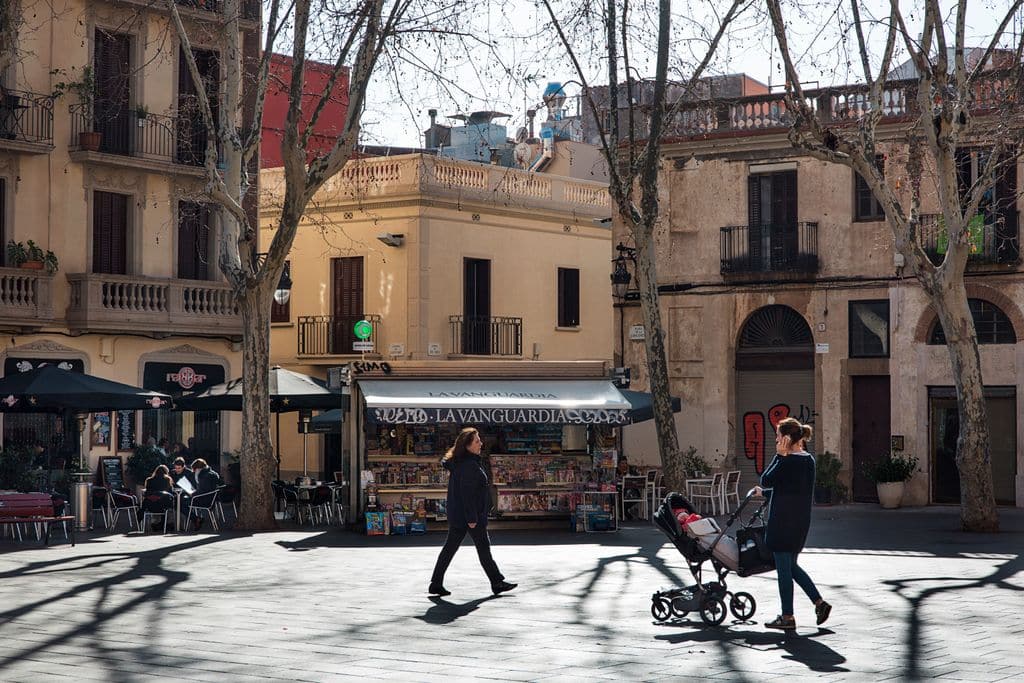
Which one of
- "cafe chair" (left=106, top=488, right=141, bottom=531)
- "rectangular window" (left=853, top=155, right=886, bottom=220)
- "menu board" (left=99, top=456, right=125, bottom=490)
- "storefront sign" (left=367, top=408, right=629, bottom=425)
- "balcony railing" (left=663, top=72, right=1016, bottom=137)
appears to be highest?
"balcony railing" (left=663, top=72, right=1016, bottom=137)

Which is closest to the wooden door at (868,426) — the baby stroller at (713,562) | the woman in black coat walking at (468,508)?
the woman in black coat walking at (468,508)

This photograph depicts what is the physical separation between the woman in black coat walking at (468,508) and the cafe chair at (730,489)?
1332 centimetres

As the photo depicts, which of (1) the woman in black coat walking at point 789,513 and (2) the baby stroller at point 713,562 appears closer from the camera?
(1) the woman in black coat walking at point 789,513

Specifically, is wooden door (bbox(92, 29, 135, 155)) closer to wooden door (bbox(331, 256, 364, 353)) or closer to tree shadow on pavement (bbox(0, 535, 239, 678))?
wooden door (bbox(331, 256, 364, 353))

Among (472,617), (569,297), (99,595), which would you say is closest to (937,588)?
(472,617)

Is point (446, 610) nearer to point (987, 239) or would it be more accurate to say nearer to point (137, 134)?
point (987, 239)

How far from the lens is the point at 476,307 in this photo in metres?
38.9

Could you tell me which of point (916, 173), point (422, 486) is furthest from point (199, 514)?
point (916, 173)

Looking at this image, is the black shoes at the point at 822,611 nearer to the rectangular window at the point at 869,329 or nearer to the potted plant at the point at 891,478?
the potted plant at the point at 891,478

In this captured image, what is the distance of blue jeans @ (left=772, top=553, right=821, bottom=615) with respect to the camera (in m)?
12.2

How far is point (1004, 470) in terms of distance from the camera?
29.7m

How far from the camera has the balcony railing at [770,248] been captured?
31.7 m

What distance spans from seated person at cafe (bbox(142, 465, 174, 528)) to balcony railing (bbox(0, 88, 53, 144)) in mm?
8679

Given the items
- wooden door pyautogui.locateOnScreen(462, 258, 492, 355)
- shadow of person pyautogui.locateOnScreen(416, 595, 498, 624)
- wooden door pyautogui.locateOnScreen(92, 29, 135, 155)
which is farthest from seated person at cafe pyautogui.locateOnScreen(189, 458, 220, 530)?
wooden door pyautogui.locateOnScreen(462, 258, 492, 355)
